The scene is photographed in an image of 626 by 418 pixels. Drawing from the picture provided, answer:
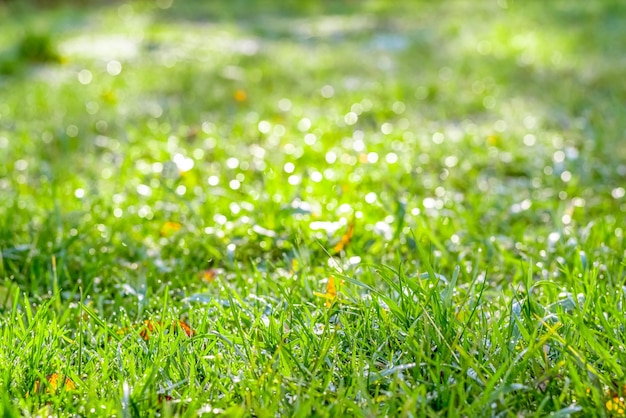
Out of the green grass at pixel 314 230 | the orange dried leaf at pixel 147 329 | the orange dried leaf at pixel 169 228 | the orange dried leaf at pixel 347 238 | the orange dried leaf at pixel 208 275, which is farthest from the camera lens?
the orange dried leaf at pixel 169 228

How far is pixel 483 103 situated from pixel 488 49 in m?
2.21

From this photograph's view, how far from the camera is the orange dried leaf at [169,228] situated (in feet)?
8.69

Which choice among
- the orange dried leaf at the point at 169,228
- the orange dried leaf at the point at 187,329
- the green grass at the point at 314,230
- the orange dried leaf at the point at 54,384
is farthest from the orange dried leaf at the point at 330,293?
the orange dried leaf at the point at 169,228

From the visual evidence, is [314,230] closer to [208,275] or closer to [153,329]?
[208,275]

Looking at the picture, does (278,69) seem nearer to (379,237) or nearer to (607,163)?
(607,163)

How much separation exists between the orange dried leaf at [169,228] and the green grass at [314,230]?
0.03ft

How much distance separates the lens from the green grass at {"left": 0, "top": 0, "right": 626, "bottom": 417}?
150cm

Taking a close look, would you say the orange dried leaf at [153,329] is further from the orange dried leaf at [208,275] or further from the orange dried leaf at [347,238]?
the orange dried leaf at [347,238]

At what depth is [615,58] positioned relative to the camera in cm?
608

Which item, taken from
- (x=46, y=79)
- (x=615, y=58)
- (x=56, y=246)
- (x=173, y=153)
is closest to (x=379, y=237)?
(x=56, y=246)

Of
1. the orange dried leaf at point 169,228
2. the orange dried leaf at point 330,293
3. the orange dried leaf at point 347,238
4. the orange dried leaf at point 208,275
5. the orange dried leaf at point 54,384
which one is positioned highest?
the orange dried leaf at point 330,293

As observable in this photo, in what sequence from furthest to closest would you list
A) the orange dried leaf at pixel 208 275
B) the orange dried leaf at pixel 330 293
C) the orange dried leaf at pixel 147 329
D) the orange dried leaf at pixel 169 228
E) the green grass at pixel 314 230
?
the orange dried leaf at pixel 169 228, the orange dried leaf at pixel 208 275, the orange dried leaf at pixel 330 293, the orange dried leaf at pixel 147 329, the green grass at pixel 314 230

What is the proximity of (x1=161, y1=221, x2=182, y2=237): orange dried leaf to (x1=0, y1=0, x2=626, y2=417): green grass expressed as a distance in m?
0.01

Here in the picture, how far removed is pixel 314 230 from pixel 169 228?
0.57m
